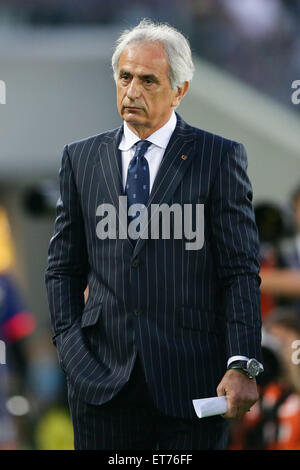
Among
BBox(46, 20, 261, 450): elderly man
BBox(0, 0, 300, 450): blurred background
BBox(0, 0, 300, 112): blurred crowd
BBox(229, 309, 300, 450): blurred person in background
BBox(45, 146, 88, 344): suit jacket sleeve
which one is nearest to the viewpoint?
BBox(46, 20, 261, 450): elderly man

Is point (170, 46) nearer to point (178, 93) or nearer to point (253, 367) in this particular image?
point (178, 93)

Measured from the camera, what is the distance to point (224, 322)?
2.11m

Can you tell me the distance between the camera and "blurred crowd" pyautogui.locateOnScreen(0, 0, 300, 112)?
296 inches

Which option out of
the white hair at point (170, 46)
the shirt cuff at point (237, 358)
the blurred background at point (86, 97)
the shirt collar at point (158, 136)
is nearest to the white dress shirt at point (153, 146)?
the shirt collar at point (158, 136)

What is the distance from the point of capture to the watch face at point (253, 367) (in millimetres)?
2016

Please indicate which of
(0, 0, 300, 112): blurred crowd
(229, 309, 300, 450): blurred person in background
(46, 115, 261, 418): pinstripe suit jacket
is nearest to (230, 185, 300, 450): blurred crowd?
(229, 309, 300, 450): blurred person in background

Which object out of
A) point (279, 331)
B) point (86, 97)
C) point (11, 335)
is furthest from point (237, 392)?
point (86, 97)

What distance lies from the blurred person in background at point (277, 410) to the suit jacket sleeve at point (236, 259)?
1.24 metres

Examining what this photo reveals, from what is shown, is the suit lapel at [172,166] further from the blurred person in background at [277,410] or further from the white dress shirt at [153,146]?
the blurred person in background at [277,410]

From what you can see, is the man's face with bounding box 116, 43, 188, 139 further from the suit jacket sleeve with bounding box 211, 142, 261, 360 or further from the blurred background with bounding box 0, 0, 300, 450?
the blurred background with bounding box 0, 0, 300, 450

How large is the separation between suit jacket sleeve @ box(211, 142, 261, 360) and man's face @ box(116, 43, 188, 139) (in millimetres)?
184

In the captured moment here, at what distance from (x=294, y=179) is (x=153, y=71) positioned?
510cm

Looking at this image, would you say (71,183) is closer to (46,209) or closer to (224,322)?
(224,322)
